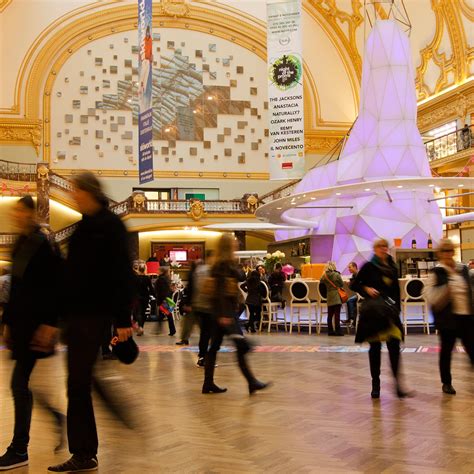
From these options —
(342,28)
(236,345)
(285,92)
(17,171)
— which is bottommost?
(236,345)

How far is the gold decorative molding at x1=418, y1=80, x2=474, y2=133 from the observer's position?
876 inches

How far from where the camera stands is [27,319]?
10.7ft

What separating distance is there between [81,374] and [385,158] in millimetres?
12555

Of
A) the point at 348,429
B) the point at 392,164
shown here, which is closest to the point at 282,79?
the point at 392,164

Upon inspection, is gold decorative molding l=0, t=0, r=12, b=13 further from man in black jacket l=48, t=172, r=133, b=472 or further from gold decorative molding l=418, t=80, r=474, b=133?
man in black jacket l=48, t=172, r=133, b=472

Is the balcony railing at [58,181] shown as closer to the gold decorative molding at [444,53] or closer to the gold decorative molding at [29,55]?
the gold decorative molding at [29,55]

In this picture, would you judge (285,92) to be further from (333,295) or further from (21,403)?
(21,403)

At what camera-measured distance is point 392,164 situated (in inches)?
576

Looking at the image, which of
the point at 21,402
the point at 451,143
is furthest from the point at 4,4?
the point at 21,402

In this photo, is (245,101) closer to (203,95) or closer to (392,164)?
Answer: (203,95)

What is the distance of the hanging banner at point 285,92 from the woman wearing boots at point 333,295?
336cm

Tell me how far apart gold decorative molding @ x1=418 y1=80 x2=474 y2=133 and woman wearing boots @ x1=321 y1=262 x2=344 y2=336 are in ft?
46.3

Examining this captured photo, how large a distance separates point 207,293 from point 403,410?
1.65 meters

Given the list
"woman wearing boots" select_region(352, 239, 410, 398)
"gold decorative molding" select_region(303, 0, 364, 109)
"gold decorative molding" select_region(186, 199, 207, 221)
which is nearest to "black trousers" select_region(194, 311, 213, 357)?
"woman wearing boots" select_region(352, 239, 410, 398)
